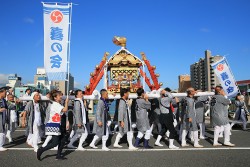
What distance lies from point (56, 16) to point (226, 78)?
24.2 ft

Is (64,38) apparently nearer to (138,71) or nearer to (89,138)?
(89,138)

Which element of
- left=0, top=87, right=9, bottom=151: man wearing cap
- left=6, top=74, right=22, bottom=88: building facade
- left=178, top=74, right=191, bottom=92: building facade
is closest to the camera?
left=0, top=87, right=9, bottom=151: man wearing cap

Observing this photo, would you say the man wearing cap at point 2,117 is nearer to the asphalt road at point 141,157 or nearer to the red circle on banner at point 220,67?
the asphalt road at point 141,157

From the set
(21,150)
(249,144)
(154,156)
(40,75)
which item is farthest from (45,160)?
(40,75)

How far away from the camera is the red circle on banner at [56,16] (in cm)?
649

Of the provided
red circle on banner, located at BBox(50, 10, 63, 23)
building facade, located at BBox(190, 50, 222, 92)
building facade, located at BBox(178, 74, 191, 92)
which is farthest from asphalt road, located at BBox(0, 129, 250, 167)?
building facade, located at BBox(178, 74, 191, 92)

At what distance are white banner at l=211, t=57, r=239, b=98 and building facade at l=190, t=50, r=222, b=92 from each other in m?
61.3

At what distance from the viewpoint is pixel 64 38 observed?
21.0 feet

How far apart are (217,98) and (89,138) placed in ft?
14.6

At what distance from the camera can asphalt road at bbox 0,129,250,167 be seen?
4578 mm

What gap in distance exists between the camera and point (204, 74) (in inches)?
3561

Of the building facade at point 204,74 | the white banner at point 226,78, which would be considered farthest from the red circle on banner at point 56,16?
the building facade at point 204,74

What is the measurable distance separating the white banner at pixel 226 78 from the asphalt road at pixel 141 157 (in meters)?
4.02

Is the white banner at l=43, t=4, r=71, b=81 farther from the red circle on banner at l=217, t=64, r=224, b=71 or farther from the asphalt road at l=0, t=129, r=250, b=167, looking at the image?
the red circle on banner at l=217, t=64, r=224, b=71
